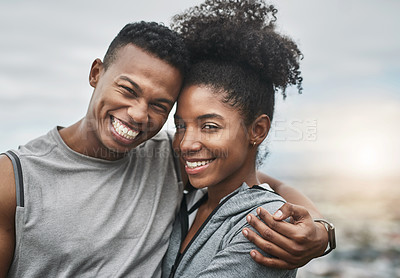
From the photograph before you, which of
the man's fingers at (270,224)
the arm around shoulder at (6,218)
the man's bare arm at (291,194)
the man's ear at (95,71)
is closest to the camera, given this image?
the man's fingers at (270,224)

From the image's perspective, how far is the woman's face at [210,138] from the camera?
1.83 m

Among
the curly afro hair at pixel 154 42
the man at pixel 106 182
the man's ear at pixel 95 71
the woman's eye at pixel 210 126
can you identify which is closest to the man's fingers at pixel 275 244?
the man at pixel 106 182

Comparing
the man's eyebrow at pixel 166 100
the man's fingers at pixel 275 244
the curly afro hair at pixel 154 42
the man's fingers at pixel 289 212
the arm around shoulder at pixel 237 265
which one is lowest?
the arm around shoulder at pixel 237 265

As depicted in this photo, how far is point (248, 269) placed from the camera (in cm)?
157

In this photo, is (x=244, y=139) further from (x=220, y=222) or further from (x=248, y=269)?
(x=248, y=269)

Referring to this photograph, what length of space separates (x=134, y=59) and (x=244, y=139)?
0.68 m

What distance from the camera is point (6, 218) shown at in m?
1.74

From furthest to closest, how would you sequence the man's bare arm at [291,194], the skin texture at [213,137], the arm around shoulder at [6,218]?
the man's bare arm at [291,194]
the skin texture at [213,137]
the arm around shoulder at [6,218]

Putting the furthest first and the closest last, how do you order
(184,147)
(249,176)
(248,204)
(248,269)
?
(249,176), (184,147), (248,204), (248,269)

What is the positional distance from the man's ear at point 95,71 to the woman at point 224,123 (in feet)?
1.67

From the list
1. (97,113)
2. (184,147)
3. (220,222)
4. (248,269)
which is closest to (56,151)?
(97,113)

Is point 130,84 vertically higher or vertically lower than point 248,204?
higher

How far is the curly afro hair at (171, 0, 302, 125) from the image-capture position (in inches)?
74.9

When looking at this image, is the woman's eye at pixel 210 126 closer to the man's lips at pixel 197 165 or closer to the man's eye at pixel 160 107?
the man's lips at pixel 197 165
